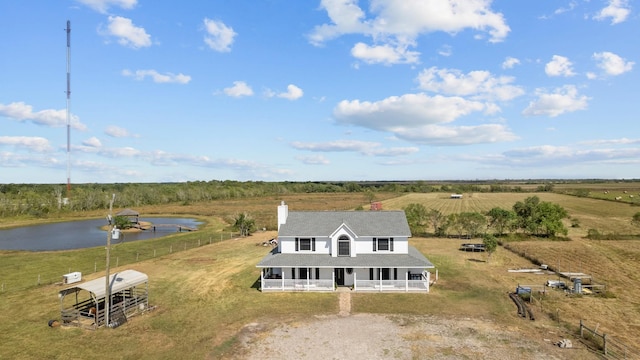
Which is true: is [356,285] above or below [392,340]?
above

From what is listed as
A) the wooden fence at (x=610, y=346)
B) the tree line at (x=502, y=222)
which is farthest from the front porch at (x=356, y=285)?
the tree line at (x=502, y=222)

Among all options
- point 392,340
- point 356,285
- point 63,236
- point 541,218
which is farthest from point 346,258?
point 63,236

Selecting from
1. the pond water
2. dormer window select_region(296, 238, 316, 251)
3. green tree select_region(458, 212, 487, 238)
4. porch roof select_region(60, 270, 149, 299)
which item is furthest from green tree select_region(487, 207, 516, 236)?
the pond water

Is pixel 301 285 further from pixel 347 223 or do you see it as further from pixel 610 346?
pixel 610 346

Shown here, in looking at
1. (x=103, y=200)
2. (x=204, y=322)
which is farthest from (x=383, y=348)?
(x=103, y=200)

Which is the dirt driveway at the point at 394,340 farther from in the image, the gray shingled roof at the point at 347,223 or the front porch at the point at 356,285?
the gray shingled roof at the point at 347,223

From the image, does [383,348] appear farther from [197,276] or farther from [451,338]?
[197,276]
